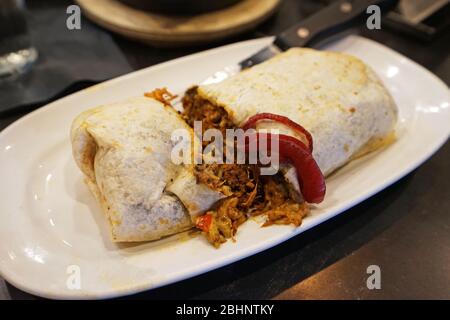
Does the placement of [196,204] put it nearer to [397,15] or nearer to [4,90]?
[4,90]

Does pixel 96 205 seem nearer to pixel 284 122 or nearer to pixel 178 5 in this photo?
pixel 284 122

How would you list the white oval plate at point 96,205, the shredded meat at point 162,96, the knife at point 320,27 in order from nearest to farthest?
the white oval plate at point 96,205, the shredded meat at point 162,96, the knife at point 320,27

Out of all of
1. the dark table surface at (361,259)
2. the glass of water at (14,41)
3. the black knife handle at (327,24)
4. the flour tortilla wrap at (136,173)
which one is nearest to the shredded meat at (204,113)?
the flour tortilla wrap at (136,173)

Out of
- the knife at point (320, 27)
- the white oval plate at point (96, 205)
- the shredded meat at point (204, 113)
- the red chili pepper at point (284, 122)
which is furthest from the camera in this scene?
the knife at point (320, 27)

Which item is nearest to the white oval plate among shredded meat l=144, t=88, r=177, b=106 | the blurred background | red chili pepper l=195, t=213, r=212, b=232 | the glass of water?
red chili pepper l=195, t=213, r=212, b=232

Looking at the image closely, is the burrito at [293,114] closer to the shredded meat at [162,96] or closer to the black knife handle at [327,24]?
the shredded meat at [162,96]

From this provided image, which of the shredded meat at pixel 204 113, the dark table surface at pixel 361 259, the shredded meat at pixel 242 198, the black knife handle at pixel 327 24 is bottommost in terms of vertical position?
the dark table surface at pixel 361 259

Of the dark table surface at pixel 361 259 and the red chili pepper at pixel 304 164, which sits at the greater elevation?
the red chili pepper at pixel 304 164

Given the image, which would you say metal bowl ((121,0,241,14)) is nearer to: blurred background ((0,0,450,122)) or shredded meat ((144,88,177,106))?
blurred background ((0,0,450,122))
